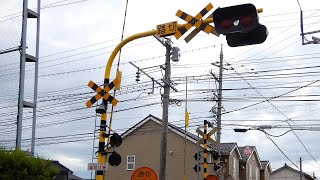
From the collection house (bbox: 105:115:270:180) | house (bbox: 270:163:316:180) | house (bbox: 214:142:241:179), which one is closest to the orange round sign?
house (bbox: 105:115:270:180)

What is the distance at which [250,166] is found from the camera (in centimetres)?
4847

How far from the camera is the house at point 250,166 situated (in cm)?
4659

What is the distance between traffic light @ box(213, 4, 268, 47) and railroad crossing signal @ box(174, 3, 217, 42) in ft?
1.64

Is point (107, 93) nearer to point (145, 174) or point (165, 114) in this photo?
point (145, 174)

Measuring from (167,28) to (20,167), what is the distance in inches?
210

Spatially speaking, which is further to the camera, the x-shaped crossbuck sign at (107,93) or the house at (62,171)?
the house at (62,171)

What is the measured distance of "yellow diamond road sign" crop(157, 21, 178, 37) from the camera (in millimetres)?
9648

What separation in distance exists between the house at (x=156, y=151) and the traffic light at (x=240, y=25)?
1195 inches

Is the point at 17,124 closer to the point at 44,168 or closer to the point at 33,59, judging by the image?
the point at 33,59

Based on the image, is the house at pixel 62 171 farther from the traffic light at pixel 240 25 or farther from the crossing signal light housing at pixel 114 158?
the traffic light at pixel 240 25

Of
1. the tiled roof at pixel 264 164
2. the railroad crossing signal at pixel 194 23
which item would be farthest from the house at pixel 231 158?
the railroad crossing signal at pixel 194 23

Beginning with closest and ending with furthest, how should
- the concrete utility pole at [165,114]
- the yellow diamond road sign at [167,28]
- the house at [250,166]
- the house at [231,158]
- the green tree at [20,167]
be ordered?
the yellow diamond road sign at [167,28] < the green tree at [20,167] < the concrete utility pole at [165,114] < the house at [231,158] < the house at [250,166]

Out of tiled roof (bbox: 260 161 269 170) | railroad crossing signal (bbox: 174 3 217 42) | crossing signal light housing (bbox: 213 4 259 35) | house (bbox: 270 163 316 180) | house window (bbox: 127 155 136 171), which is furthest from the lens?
house (bbox: 270 163 316 180)

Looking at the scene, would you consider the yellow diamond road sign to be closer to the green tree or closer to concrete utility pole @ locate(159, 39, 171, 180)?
the green tree
